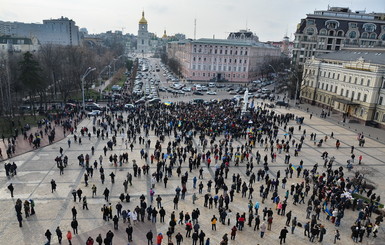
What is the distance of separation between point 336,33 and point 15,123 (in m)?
74.5

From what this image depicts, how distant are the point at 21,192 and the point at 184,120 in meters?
21.1

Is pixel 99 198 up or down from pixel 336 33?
down

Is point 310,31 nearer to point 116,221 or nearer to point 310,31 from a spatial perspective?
point 310,31

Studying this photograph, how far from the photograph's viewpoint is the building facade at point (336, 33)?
74.2 m

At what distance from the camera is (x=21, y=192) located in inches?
795

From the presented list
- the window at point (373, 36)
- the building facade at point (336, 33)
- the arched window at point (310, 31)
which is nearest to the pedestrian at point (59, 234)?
the building facade at point (336, 33)

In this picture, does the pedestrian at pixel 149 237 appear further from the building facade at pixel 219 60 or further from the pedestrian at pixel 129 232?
the building facade at pixel 219 60

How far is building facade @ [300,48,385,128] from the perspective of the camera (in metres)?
43.9

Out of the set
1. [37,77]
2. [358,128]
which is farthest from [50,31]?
[358,128]

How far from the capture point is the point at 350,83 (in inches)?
Result: 1940

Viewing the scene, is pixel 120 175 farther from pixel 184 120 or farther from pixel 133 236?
pixel 184 120

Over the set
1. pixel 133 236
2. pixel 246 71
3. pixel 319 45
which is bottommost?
pixel 133 236

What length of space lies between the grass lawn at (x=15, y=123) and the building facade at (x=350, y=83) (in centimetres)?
4818

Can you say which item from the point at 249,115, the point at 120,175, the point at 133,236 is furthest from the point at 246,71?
the point at 133,236
